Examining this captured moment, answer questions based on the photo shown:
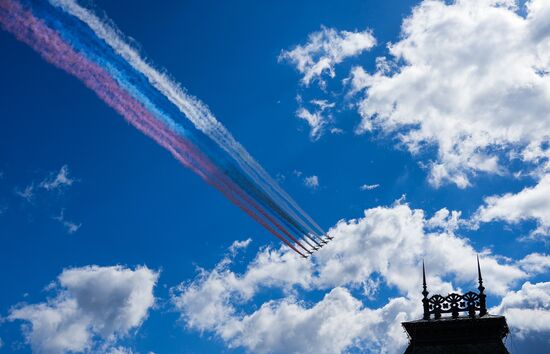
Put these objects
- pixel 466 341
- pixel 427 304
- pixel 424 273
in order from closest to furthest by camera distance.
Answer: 1. pixel 466 341
2. pixel 427 304
3. pixel 424 273

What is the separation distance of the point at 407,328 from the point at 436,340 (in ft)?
7.55

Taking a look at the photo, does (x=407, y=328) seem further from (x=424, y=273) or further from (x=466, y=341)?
(x=424, y=273)

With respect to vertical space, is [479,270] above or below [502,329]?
above

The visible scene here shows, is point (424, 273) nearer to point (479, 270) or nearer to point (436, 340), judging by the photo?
point (479, 270)

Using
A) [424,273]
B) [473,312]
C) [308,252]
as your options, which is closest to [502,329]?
[473,312]

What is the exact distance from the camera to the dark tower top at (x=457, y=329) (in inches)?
1719

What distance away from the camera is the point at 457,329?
146 feet

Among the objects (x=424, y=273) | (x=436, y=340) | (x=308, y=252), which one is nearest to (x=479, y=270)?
(x=424, y=273)

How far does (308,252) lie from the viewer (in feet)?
174

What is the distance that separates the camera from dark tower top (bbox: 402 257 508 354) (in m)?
43.7

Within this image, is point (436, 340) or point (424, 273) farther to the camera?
point (424, 273)

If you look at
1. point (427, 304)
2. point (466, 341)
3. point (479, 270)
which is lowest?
point (466, 341)

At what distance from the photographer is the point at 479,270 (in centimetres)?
4972

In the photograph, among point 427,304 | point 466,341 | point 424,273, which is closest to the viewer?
point 466,341
